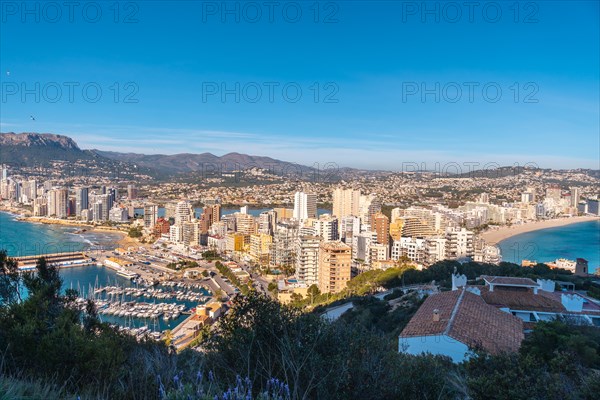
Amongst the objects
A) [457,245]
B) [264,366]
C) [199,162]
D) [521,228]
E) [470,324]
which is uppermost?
[199,162]

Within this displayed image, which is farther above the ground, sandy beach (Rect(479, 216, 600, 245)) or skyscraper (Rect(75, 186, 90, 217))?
skyscraper (Rect(75, 186, 90, 217))

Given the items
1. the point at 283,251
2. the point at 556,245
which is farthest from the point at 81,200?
the point at 556,245

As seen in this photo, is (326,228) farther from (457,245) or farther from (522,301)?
(522,301)

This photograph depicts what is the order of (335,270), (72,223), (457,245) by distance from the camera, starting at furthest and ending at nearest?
(72,223), (457,245), (335,270)

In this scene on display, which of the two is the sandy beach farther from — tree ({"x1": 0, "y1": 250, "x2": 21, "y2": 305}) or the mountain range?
the mountain range

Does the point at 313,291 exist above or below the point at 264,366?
below

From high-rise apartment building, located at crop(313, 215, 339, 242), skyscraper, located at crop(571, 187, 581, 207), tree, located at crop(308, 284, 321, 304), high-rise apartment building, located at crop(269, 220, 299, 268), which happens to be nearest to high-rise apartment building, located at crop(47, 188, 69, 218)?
high-rise apartment building, located at crop(269, 220, 299, 268)

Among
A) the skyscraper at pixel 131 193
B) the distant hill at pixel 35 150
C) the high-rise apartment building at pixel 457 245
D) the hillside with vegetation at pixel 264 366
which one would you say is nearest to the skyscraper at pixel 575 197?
the high-rise apartment building at pixel 457 245

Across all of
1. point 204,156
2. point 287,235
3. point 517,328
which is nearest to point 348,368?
point 517,328
